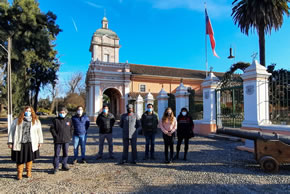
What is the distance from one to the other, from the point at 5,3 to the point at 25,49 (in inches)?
126

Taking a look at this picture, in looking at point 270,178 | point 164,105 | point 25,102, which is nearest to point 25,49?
point 25,102

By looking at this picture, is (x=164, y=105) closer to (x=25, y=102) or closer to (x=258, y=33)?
(x=258, y=33)

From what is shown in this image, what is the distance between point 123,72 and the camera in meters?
25.8

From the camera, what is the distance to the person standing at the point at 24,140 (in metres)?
4.15

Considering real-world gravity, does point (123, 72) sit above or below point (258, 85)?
above

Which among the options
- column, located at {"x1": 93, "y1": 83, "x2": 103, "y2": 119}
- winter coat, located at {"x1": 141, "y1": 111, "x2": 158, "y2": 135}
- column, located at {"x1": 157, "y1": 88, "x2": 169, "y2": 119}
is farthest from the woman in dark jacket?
column, located at {"x1": 93, "y1": 83, "x2": 103, "y2": 119}

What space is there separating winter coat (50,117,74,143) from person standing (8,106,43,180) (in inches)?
13.1

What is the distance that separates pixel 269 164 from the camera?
4281 mm

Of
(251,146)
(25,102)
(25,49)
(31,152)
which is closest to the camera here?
(31,152)

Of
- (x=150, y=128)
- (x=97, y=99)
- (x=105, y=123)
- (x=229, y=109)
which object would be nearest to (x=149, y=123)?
(x=150, y=128)

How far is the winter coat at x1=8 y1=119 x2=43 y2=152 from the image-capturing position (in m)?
4.16

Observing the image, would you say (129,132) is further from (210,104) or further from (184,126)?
(210,104)

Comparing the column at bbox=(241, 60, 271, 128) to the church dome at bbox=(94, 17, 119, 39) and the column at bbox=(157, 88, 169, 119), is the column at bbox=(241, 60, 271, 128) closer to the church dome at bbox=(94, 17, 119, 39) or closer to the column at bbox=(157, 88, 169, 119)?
the column at bbox=(157, 88, 169, 119)

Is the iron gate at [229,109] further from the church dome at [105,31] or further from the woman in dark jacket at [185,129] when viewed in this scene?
the church dome at [105,31]
